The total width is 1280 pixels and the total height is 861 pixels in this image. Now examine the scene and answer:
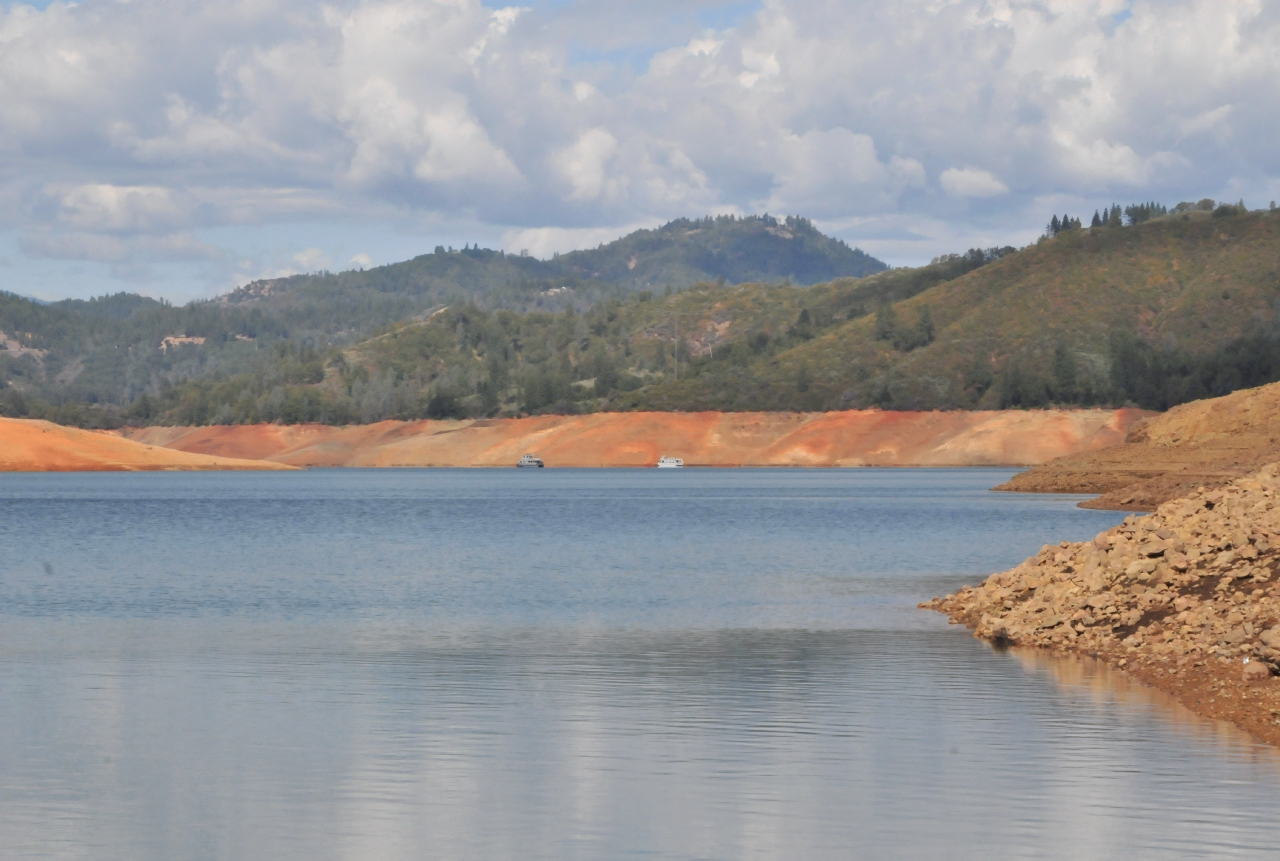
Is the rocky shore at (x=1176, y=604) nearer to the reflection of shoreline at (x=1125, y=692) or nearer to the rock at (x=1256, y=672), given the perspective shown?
the rock at (x=1256, y=672)

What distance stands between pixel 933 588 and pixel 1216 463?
219 feet

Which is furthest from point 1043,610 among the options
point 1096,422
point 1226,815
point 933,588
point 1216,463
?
point 1096,422

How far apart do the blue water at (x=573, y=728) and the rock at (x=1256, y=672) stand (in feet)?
4.55

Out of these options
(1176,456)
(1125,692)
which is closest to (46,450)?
(1176,456)

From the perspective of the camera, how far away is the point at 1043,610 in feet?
100

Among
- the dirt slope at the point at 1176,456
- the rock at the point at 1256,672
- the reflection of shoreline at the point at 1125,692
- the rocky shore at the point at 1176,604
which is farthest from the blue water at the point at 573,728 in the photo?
the dirt slope at the point at 1176,456

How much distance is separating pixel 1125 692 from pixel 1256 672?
6.40 ft

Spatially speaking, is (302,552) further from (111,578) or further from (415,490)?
(415,490)

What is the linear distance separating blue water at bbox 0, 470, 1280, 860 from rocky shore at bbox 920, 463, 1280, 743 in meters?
0.97

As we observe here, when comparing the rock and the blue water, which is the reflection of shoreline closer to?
the blue water

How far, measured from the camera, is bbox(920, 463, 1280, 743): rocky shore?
74.5 ft

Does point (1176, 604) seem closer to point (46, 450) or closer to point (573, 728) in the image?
point (573, 728)

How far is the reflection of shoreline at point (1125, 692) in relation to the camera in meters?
19.7

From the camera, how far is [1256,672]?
22.4m
